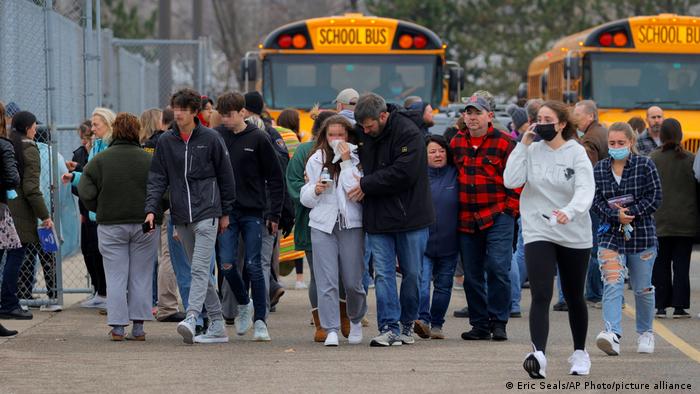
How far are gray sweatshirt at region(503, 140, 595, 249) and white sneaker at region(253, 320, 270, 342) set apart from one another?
2.55m

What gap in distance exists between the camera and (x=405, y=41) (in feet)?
64.8

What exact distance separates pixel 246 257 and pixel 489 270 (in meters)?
1.75

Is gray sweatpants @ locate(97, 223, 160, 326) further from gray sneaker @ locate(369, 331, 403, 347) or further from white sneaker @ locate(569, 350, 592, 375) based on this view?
white sneaker @ locate(569, 350, 592, 375)

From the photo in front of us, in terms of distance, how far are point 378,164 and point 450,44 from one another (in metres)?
30.2

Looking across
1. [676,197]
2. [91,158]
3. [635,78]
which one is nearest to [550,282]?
[676,197]

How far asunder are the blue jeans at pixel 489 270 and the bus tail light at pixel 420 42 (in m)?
9.56

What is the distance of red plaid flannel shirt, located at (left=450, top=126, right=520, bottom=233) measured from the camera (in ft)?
33.7

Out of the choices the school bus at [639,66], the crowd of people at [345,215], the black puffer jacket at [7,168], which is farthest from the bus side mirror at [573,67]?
the black puffer jacket at [7,168]

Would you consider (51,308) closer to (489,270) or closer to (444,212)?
(444,212)

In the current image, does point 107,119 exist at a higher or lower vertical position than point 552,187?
higher

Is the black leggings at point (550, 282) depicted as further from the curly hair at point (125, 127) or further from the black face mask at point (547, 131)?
the curly hair at point (125, 127)

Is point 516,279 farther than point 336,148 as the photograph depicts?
Yes

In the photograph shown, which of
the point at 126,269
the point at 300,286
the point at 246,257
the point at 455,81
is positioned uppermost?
the point at 455,81

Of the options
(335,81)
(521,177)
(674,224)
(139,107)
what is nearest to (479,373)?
(521,177)
